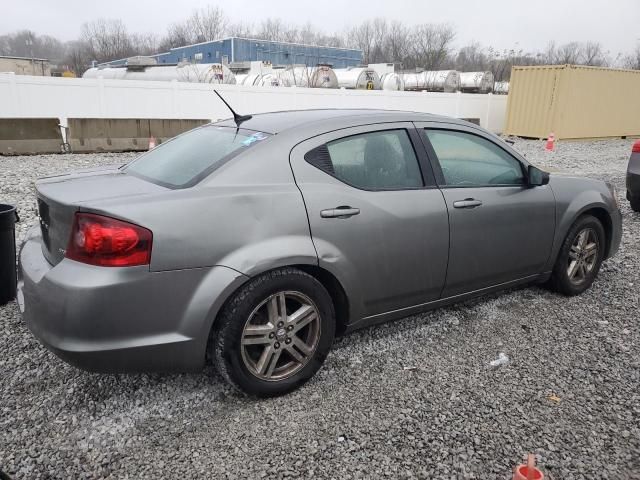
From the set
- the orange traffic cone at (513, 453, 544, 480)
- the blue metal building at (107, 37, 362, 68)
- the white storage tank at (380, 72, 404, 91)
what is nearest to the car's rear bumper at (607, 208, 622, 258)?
the orange traffic cone at (513, 453, 544, 480)

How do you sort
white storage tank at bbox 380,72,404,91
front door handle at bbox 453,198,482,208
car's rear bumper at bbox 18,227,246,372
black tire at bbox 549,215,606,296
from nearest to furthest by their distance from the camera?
car's rear bumper at bbox 18,227,246,372 → front door handle at bbox 453,198,482,208 → black tire at bbox 549,215,606,296 → white storage tank at bbox 380,72,404,91

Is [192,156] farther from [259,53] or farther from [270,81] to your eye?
[259,53]

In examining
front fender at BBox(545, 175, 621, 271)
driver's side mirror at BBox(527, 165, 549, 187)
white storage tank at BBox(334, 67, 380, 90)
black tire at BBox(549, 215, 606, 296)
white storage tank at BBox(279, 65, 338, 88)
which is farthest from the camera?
white storage tank at BBox(334, 67, 380, 90)

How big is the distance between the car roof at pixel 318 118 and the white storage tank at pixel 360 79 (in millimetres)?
28988

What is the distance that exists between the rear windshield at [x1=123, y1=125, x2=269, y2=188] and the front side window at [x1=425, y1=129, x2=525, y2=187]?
130cm

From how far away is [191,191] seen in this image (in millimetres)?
2627

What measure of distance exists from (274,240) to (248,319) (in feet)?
1.43

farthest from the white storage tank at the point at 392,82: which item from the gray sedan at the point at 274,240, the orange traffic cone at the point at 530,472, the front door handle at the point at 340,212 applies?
the orange traffic cone at the point at 530,472

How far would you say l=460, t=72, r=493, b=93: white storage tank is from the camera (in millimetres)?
34844

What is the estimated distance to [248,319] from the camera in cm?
270

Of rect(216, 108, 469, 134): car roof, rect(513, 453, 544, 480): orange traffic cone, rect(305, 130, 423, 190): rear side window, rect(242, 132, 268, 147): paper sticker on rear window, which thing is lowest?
rect(513, 453, 544, 480): orange traffic cone

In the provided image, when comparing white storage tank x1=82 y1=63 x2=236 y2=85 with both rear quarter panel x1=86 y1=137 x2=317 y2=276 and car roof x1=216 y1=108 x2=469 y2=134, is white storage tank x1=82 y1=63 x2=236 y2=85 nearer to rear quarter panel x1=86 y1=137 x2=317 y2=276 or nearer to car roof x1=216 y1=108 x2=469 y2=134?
car roof x1=216 y1=108 x2=469 y2=134

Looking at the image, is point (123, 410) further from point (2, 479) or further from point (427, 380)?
point (427, 380)

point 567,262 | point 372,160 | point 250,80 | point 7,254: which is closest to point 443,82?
point 250,80
